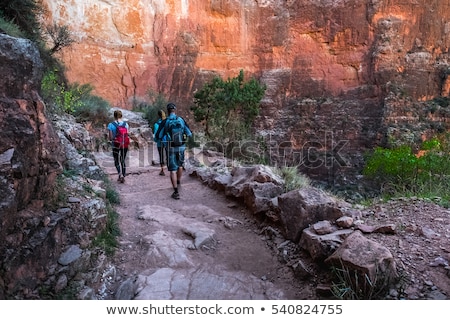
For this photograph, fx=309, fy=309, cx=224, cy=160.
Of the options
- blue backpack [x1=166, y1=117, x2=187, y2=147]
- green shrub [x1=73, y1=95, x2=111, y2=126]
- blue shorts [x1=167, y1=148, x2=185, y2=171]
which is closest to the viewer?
blue backpack [x1=166, y1=117, x2=187, y2=147]

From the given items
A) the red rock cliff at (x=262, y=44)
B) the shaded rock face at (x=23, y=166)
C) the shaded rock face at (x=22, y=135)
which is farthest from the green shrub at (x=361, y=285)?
the red rock cliff at (x=262, y=44)

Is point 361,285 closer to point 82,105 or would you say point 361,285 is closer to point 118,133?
point 118,133

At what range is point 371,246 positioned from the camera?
2779 mm

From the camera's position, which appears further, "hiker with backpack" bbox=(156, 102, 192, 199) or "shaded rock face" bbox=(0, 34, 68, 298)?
"hiker with backpack" bbox=(156, 102, 192, 199)

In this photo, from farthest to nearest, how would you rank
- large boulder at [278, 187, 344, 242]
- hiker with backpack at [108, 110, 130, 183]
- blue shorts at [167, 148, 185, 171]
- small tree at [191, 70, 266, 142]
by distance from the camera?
small tree at [191, 70, 266, 142] → hiker with backpack at [108, 110, 130, 183] → blue shorts at [167, 148, 185, 171] → large boulder at [278, 187, 344, 242]

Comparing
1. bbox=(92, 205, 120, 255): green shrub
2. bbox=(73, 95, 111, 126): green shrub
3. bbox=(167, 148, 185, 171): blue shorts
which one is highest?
bbox=(73, 95, 111, 126): green shrub

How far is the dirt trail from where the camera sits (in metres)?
3.04

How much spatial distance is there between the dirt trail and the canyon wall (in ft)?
61.8

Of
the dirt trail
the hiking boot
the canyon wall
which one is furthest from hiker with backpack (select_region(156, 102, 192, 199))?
the canyon wall

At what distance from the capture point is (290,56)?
2727 cm

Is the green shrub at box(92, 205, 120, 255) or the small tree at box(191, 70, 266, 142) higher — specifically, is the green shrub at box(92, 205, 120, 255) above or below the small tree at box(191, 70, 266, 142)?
below

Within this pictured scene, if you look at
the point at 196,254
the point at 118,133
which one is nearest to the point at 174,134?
the point at 118,133

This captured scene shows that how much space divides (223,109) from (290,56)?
1522cm

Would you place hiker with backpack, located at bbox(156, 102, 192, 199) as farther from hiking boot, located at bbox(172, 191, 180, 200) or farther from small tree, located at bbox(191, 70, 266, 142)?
small tree, located at bbox(191, 70, 266, 142)
